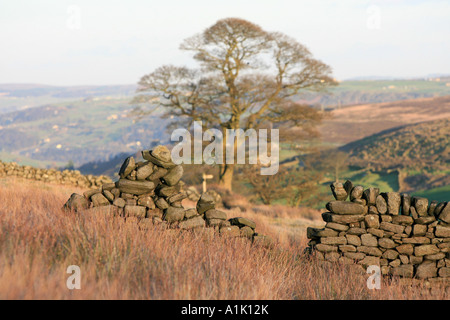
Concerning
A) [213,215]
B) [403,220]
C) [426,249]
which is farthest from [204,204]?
[426,249]

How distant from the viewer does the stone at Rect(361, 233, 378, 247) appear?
8.33m

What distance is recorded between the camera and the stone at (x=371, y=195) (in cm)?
834

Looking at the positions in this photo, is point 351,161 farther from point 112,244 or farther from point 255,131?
point 112,244

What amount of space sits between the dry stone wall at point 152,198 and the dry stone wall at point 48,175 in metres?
14.8

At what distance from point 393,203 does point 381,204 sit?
0.24m

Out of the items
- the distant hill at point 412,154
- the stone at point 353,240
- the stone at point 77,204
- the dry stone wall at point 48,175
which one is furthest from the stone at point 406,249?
the distant hill at point 412,154

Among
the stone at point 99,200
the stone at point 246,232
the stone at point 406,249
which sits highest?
the stone at point 99,200

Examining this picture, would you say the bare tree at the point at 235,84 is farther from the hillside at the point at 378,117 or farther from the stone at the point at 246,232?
the hillside at the point at 378,117

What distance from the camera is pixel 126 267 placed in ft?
16.0

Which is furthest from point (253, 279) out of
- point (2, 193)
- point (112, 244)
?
point (2, 193)

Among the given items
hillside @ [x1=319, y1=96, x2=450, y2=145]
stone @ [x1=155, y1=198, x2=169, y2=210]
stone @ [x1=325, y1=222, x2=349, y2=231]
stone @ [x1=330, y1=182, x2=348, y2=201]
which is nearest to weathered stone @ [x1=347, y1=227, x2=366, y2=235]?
stone @ [x1=325, y1=222, x2=349, y2=231]

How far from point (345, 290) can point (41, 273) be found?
4.37 m

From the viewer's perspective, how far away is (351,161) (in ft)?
193

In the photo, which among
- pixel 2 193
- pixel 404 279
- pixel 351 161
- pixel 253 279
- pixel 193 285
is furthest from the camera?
pixel 351 161
